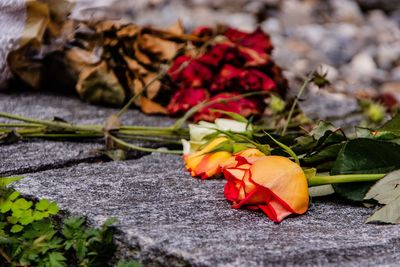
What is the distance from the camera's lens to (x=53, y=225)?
42.0 inches

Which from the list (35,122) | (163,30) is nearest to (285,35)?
(163,30)

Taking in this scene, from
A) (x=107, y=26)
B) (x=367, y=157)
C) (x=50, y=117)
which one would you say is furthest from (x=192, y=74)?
(x=367, y=157)

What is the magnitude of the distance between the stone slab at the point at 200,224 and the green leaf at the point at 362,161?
3 centimetres

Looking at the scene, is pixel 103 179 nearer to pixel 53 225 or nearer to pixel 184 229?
pixel 53 225

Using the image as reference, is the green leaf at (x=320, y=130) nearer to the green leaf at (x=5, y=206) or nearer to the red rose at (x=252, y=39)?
the green leaf at (x=5, y=206)

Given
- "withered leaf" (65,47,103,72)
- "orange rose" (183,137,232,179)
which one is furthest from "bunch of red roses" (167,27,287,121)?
"orange rose" (183,137,232,179)

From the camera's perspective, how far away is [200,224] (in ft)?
3.37

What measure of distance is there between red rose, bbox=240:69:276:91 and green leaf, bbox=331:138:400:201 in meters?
0.76

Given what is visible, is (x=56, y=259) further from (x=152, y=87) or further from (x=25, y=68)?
(x=25, y=68)

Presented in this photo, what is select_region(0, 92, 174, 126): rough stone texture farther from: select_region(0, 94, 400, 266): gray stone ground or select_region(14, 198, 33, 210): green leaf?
select_region(14, 198, 33, 210): green leaf

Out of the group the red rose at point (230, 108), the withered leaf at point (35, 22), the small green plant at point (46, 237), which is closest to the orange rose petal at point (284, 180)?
the small green plant at point (46, 237)

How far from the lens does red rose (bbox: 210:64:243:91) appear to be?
6.15ft

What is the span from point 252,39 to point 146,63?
0.31 metres

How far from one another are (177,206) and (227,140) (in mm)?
211
